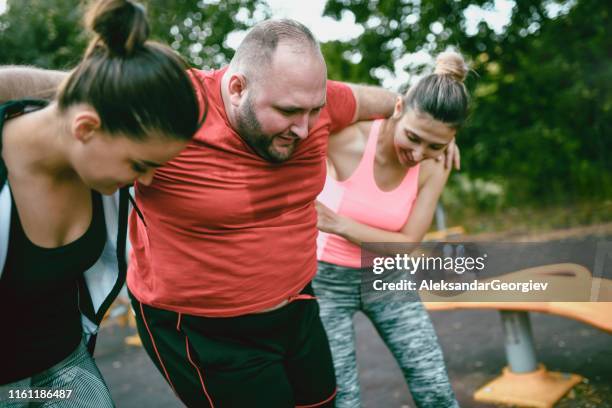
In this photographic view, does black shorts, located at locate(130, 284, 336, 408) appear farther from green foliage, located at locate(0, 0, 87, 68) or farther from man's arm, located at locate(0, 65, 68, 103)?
green foliage, located at locate(0, 0, 87, 68)

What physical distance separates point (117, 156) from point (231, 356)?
812 mm

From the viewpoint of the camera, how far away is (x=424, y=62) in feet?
29.7

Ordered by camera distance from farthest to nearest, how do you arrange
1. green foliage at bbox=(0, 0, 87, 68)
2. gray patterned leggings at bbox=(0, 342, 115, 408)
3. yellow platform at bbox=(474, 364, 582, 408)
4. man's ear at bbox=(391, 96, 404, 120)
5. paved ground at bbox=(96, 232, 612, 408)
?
1. green foliage at bbox=(0, 0, 87, 68)
2. paved ground at bbox=(96, 232, 612, 408)
3. yellow platform at bbox=(474, 364, 582, 408)
4. man's ear at bbox=(391, 96, 404, 120)
5. gray patterned leggings at bbox=(0, 342, 115, 408)

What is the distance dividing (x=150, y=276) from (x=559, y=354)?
347cm

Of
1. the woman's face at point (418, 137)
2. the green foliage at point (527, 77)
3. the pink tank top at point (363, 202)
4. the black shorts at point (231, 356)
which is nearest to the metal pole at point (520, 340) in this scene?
the pink tank top at point (363, 202)

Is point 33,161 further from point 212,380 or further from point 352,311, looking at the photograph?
point 352,311

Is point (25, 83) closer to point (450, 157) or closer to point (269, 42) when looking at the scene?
point (269, 42)

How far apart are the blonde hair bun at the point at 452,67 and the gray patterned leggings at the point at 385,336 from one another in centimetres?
97

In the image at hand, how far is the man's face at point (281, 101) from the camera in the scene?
1813mm

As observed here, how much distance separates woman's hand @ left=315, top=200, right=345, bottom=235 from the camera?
249 cm

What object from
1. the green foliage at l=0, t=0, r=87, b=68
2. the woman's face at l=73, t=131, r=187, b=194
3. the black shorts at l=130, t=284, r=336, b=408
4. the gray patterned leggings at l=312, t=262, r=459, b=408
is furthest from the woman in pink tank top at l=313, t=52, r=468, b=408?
the green foliage at l=0, t=0, r=87, b=68

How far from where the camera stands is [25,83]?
1777 millimetres

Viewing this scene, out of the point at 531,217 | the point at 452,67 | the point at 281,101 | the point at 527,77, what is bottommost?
the point at 281,101

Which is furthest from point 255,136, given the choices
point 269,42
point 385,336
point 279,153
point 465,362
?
point 465,362
